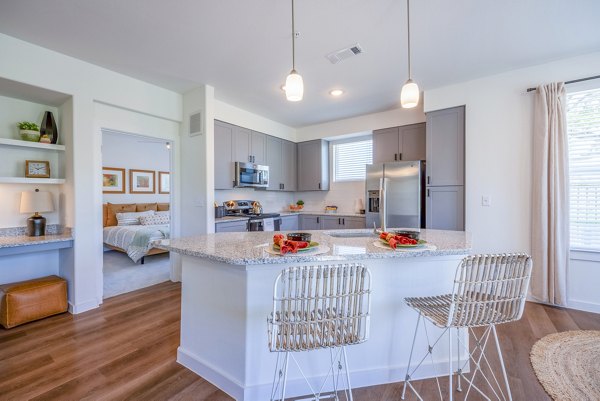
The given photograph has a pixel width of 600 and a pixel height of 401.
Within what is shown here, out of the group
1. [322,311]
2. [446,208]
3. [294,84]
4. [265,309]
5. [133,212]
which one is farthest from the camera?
[133,212]

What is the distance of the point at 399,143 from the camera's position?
167 inches

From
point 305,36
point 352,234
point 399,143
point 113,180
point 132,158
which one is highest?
point 305,36

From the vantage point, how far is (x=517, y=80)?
311 centimetres

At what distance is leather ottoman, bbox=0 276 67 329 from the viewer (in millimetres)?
2496

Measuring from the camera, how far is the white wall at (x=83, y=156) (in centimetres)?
269

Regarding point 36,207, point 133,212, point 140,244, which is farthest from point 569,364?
point 133,212

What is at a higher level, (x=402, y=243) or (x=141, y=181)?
(x=141, y=181)

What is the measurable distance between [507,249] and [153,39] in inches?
171

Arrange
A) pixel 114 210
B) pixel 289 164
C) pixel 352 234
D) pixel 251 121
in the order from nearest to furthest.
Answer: pixel 352 234, pixel 251 121, pixel 289 164, pixel 114 210

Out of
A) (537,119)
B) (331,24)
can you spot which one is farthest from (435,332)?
(537,119)

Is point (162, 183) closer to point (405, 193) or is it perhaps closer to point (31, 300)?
point (31, 300)

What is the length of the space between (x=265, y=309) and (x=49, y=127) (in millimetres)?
3190

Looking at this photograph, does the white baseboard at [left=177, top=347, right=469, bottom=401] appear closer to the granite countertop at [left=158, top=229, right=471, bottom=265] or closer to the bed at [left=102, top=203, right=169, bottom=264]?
the granite countertop at [left=158, top=229, right=471, bottom=265]

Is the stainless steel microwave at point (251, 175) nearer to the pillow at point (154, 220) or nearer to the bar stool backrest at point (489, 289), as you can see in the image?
the pillow at point (154, 220)
